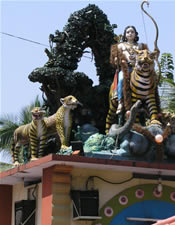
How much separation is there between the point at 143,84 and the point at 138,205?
3.11 metres

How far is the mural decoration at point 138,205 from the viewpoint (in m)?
15.6

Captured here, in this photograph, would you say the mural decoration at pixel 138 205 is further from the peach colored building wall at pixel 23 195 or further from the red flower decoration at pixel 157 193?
the peach colored building wall at pixel 23 195

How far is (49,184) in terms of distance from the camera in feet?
50.2

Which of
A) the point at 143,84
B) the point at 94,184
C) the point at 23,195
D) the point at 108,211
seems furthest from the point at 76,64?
the point at 108,211

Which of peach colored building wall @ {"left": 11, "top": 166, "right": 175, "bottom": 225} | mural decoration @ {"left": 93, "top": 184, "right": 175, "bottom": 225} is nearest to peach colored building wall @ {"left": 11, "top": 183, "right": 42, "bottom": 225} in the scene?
peach colored building wall @ {"left": 11, "top": 166, "right": 175, "bottom": 225}

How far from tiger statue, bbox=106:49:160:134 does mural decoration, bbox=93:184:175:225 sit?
184cm

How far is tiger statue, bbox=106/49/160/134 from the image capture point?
1655 centimetres

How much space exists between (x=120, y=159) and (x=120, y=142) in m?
0.72

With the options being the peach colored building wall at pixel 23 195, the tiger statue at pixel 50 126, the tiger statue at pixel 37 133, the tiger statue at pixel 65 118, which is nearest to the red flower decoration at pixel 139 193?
the tiger statue at pixel 50 126

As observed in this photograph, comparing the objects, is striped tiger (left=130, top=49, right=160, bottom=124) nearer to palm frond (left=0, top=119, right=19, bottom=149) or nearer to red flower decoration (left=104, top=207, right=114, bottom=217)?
red flower decoration (left=104, top=207, right=114, bottom=217)

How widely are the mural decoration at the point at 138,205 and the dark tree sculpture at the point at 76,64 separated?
10.8 feet

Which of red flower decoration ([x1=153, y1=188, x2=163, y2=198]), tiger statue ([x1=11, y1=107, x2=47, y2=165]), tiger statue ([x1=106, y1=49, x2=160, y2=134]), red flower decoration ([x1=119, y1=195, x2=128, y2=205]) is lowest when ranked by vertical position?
red flower decoration ([x1=119, y1=195, x2=128, y2=205])

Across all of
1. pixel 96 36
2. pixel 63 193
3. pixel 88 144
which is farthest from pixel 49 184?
pixel 96 36

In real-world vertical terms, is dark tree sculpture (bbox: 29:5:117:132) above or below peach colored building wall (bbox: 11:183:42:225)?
above
